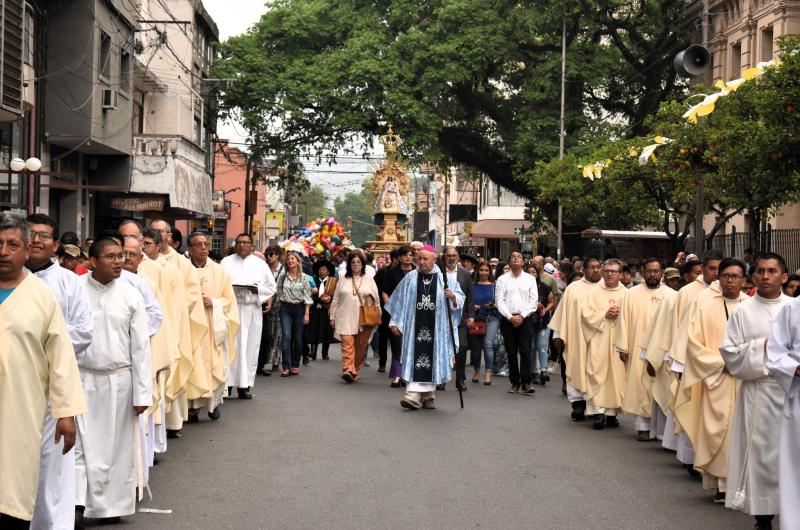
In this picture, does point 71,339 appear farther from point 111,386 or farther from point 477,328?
point 477,328

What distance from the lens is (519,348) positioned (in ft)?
53.8

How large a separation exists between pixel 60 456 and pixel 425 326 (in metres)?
8.74

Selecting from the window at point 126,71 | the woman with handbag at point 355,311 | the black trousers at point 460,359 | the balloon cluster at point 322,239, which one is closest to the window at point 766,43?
the balloon cluster at point 322,239

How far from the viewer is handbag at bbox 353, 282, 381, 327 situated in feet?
58.5

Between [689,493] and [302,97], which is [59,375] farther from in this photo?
[302,97]

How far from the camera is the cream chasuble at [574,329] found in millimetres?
13383

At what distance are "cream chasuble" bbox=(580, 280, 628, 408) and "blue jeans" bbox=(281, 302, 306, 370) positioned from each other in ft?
18.8

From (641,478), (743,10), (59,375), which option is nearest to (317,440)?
(641,478)

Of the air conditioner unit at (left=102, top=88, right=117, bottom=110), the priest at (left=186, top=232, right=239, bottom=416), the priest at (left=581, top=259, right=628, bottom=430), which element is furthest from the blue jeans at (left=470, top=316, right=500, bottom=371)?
the air conditioner unit at (left=102, top=88, right=117, bottom=110)

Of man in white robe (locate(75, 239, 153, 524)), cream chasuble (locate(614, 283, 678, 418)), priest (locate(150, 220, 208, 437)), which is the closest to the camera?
man in white robe (locate(75, 239, 153, 524))

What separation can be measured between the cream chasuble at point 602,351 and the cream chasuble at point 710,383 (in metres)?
3.43

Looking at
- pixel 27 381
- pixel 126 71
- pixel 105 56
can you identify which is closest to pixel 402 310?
pixel 27 381

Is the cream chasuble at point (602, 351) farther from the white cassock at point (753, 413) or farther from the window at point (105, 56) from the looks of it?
the window at point (105, 56)

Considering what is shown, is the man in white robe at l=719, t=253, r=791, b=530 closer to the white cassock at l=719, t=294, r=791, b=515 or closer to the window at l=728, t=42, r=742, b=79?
the white cassock at l=719, t=294, r=791, b=515
